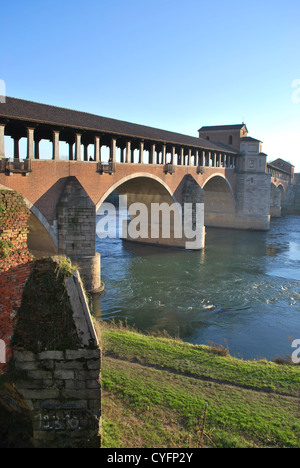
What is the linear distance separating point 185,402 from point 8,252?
4261mm

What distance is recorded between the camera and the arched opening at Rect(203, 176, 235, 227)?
43.8 metres

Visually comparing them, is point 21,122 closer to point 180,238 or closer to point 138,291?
point 138,291

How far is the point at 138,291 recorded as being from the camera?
63.8ft

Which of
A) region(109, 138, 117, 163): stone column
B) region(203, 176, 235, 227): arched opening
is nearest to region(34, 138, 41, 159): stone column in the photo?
region(109, 138, 117, 163): stone column

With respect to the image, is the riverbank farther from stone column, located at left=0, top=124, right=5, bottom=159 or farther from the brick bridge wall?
stone column, located at left=0, top=124, right=5, bottom=159

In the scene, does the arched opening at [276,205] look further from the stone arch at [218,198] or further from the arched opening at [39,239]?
the arched opening at [39,239]

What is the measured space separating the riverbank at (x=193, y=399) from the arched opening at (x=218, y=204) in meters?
35.1

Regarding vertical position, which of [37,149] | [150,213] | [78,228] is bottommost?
[78,228]

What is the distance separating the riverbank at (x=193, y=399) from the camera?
20.2 feet

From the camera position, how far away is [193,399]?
7289 millimetres

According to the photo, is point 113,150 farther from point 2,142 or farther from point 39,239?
point 2,142

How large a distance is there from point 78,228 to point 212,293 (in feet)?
24.3


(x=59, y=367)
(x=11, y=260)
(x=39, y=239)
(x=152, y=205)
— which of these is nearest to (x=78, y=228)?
(x=39, y=239)
